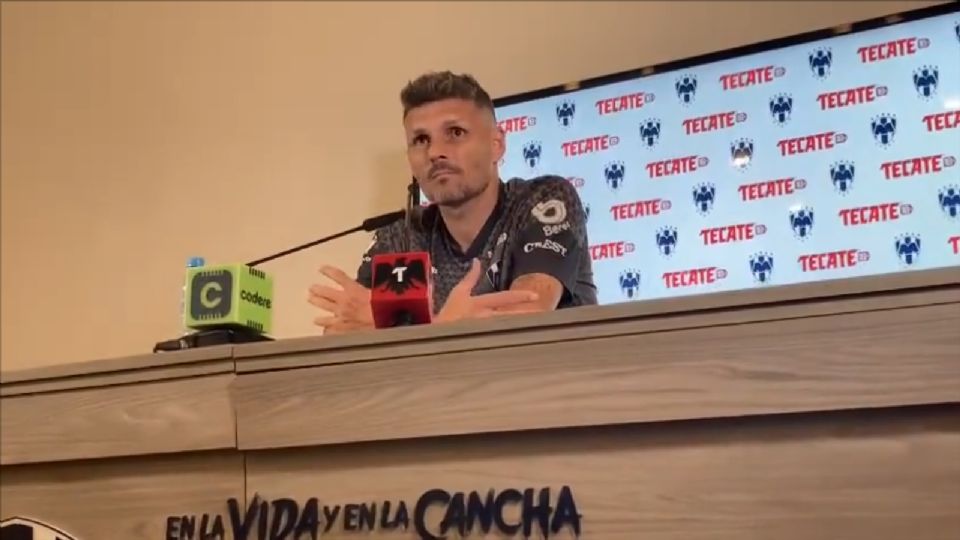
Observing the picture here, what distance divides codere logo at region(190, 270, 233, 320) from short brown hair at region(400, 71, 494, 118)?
561mm

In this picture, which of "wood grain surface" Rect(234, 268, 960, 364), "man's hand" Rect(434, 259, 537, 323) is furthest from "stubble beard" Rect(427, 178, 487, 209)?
"wood grain surface" Rect(234, 268, 960, 364)

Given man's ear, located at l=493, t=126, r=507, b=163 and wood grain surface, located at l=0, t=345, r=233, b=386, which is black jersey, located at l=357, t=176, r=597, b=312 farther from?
wood grain surface, located at l=0, t=345, r=233, b=386

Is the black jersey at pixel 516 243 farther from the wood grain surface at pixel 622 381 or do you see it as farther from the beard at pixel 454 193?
the wood grain surface at pixel 622 381

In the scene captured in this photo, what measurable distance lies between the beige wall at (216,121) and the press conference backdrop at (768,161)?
0.72 feet

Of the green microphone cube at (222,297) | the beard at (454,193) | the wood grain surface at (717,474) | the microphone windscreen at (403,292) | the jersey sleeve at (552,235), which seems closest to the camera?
the wood grain surface at (717,474)

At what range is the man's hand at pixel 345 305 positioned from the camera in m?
1.40

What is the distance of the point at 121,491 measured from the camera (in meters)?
1.25

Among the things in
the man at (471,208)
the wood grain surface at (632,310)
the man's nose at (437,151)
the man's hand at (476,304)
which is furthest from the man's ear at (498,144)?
the wood grain surface at (632,310)

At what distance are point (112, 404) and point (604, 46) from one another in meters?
1.30

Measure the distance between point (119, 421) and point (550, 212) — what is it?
2.45 ft

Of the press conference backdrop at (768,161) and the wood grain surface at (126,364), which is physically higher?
the press conference backdrop at (768,161)

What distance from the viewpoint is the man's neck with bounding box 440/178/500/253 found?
5.67ft

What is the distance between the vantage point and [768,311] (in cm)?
93

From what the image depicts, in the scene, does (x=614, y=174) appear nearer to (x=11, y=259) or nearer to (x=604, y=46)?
(x=604, y=46)
